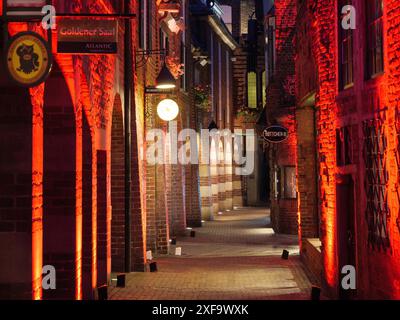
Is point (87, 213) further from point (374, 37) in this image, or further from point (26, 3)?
point (374, 37)

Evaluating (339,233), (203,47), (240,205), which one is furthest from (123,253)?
(240,205)

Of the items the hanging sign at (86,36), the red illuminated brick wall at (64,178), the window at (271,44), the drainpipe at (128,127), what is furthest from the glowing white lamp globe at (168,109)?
the window at (271,44)

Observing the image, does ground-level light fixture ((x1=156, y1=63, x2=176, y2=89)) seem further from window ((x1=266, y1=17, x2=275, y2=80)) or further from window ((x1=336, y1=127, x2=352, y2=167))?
window ((x1=266, y1=17, x2=275, y2=80))

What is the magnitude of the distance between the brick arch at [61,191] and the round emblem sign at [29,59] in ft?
8.78

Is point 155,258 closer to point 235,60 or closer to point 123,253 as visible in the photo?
point 123,253

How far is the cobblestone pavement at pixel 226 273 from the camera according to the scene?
12.8 m

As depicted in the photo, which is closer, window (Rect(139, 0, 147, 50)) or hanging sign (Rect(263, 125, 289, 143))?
window (Rect(139, 0, 147, 50))

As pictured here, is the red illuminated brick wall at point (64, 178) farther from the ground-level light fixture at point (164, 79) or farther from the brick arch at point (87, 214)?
the ground-level light fixture at point (164, 79)

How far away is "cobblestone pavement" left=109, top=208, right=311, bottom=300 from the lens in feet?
42.1

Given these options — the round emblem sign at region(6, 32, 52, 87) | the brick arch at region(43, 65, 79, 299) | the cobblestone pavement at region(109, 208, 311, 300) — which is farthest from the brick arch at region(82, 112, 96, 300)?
the round emblem sign at region(6, 32, 52, 87)

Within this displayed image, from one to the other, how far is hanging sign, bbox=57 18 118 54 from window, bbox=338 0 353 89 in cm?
396

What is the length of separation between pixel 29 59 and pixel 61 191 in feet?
10.3

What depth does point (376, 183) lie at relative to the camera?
31.5 ft

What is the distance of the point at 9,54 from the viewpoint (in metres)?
6.92
